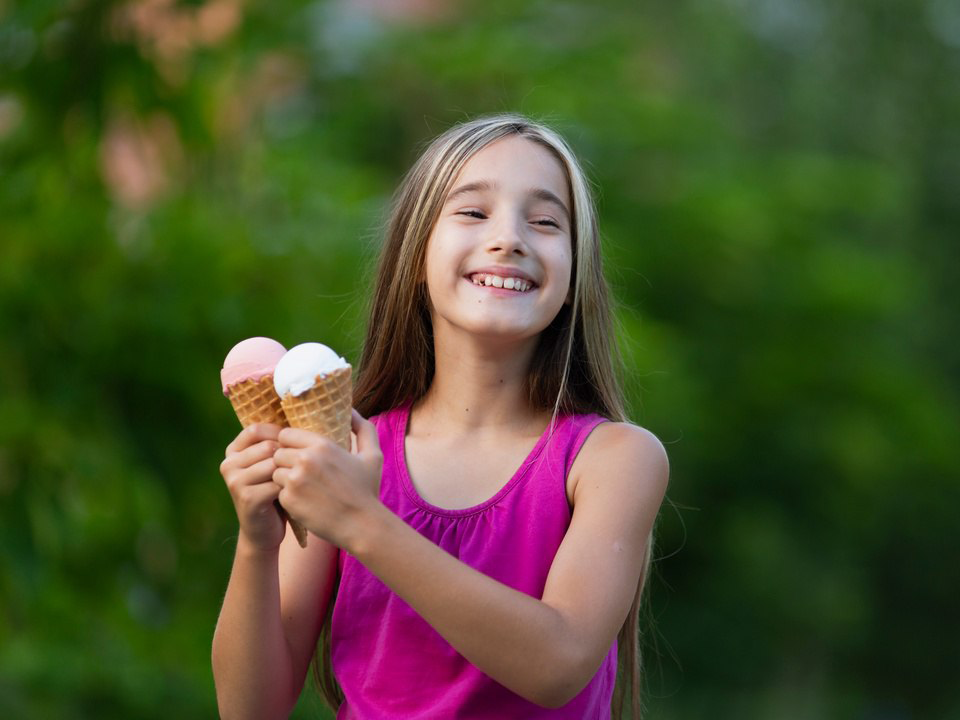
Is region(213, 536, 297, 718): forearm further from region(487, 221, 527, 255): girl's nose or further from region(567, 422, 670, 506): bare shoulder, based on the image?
region(487, 221, 527, 255): girl's nose

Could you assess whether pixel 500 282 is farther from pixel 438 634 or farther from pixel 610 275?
pixel 610 275

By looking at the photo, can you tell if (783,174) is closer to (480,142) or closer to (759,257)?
(759,257)

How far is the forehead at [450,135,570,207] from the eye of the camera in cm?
250

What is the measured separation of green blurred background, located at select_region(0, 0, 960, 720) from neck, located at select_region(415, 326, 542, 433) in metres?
0.82

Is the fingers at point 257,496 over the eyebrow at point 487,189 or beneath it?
beneath

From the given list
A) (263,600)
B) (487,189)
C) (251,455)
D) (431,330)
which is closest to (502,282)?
(487,189)

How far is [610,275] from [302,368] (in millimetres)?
6411

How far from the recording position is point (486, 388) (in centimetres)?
254

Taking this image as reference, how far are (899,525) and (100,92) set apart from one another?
49.2ft

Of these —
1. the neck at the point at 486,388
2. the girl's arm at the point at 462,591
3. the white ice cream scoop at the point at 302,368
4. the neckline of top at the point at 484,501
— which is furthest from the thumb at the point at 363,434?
the neck at the point at 486,388

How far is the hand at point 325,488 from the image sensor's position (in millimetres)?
2043

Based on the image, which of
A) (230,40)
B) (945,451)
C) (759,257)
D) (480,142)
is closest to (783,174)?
(759,257)

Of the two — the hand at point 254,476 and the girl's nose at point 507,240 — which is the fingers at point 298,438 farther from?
the girl's nose at point 507,240

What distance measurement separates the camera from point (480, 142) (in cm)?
256
